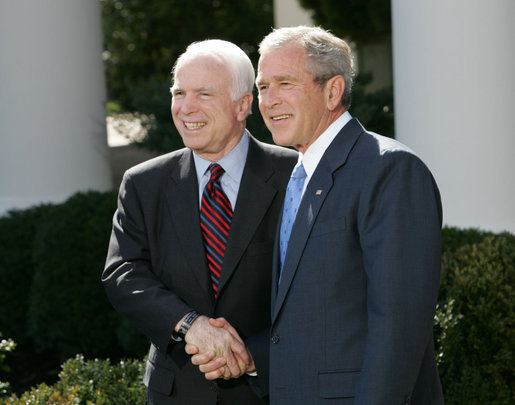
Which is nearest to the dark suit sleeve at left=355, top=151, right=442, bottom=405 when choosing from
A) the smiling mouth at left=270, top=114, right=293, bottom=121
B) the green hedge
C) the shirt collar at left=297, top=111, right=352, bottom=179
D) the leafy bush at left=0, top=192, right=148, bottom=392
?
the shirt collar at left=297, top=111, right=352, bottom=179

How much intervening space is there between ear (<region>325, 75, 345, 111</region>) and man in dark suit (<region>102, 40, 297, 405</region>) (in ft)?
1.80

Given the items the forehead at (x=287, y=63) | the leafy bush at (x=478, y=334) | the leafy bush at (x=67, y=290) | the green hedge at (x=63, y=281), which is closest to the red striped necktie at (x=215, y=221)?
the forehead at (x=287, y=63)

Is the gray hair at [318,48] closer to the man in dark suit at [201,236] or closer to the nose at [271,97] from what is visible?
the nose at [271,97]

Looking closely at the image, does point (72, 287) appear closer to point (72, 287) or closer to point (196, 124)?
point (72, 287)

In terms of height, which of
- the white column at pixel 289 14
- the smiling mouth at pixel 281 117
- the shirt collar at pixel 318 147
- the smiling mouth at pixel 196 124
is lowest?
the shirt collar at pixel 318 147

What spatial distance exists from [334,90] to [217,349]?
99 cm

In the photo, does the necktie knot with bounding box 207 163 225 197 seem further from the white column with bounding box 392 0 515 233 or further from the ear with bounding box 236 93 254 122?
the white column with bounding box 392 0 515 233

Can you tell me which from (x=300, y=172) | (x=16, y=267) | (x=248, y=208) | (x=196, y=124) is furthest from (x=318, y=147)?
(x=16, y=267)

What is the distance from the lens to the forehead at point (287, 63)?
2383mm

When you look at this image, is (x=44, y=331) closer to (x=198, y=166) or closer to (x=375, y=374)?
(x=198, y=166)

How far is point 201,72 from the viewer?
9.16 ft

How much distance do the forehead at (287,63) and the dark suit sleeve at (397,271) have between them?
452 millimetres

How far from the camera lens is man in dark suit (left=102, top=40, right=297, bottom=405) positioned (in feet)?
9.09

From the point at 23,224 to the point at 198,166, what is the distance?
3896 millimetres
